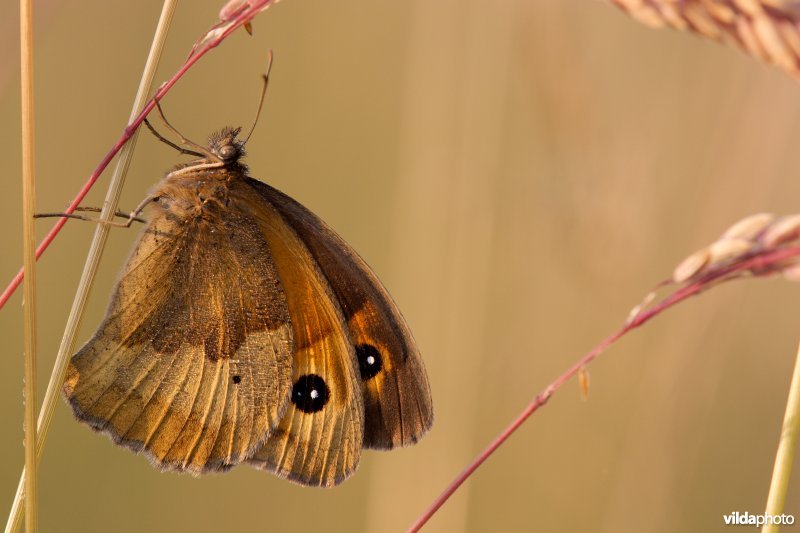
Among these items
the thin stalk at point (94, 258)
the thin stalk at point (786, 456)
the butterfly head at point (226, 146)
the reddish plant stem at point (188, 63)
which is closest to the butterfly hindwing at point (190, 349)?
the butterfly head at point (226, 146)

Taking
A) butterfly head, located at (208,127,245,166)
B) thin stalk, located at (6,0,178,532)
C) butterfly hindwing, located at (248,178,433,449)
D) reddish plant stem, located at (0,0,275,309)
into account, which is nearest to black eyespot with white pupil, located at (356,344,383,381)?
butterfly hindwing, located at (248,178,433,449)

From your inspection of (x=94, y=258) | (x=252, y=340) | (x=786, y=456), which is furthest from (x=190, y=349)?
(x=786, y=456)

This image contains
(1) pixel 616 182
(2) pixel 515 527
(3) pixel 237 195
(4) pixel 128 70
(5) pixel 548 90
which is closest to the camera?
(3) pixel 237 195

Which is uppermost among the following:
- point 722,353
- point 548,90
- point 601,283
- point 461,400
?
point 548,90

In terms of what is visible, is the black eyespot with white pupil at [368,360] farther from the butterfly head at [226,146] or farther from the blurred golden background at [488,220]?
the butterfly head at [226,146]

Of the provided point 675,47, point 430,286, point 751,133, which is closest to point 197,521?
point 430,286

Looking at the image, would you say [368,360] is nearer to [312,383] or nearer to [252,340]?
[312,383]

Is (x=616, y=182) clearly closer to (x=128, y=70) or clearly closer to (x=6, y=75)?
(x=6, y=75)
